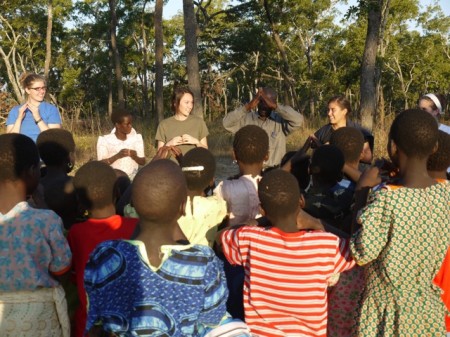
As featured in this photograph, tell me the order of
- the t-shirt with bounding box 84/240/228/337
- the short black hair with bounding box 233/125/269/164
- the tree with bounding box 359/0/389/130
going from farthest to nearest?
the tree with bounding box 359/0/389/130
the short black hair with bounding box 233/125/269/164
the t-shirt with bounding box 84/240/228/337

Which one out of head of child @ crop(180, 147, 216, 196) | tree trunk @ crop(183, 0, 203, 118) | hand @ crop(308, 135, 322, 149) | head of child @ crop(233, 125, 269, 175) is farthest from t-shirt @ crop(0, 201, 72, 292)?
tree trunk @ crop(183, 0, 203, 118)

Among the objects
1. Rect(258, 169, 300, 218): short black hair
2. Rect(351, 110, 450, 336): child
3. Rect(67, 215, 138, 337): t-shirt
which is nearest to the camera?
Rect(351, 110, 450, 336): child

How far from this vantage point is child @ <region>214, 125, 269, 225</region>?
108 inches

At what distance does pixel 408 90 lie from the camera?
121 ft

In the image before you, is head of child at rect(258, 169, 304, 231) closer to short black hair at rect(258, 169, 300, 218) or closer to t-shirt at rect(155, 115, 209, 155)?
short black hair at rect(258, 169, 300, 218)

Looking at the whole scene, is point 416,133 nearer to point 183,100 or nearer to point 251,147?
point 251,147

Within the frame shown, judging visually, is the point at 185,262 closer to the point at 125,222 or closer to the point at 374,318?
the point at 125,222

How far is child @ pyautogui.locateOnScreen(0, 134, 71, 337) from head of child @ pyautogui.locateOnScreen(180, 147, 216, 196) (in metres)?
0.82

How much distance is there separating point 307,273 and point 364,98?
7.52m

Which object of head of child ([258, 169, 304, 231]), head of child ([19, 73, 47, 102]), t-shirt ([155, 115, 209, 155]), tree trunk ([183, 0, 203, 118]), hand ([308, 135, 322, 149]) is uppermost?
tree trunk ([183, 0, 203, 118])

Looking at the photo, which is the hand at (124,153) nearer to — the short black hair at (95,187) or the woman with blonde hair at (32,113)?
the woman with blonde hair at (32,113)

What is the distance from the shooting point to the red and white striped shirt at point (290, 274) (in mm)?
2020

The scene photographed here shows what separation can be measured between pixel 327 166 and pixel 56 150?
5.82ft

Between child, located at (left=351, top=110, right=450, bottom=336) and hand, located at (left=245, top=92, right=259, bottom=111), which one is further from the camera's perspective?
hand, located at (left=245, top=92, right=259, bottom=111)
